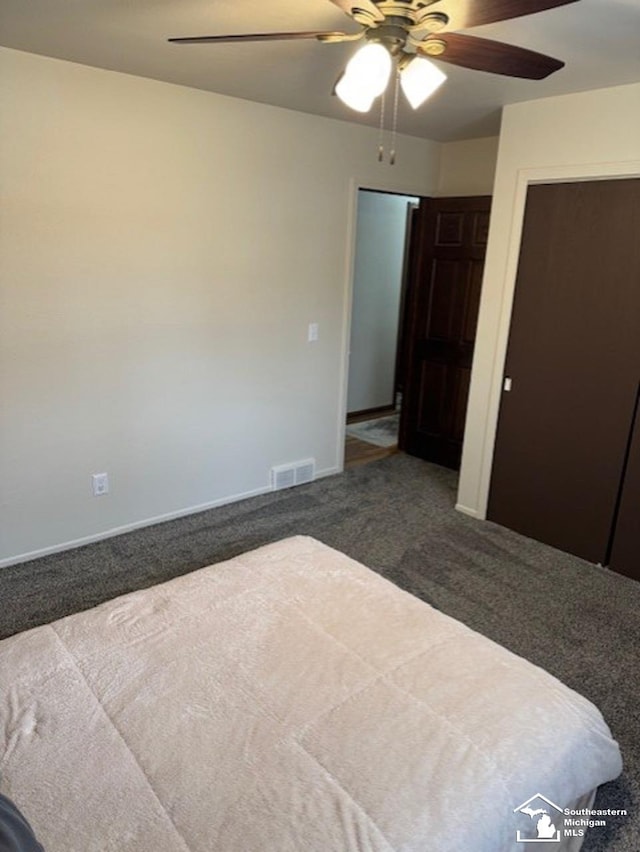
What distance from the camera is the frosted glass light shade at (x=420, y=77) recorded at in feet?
5.61

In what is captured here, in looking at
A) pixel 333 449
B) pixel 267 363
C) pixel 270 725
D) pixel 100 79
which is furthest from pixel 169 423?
pixel 270 725

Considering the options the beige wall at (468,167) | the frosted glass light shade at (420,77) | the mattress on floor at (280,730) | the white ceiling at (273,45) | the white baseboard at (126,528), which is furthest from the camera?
the beige wall at (468,167)

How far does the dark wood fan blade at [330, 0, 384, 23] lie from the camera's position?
1485 mm

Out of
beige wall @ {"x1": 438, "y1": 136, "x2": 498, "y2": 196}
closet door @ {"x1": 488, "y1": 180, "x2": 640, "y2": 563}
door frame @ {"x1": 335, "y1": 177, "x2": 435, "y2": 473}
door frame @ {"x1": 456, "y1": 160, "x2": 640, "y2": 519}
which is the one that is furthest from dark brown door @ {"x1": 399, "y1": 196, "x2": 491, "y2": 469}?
closet door @ {"x1": 488, "y1": 180, "x2": 640, "y2": 563}

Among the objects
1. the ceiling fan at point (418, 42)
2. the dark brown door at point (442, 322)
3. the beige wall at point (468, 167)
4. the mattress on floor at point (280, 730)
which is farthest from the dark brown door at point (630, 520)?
the beige wall at point (468, 167)

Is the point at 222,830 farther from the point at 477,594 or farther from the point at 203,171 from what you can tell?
the point at 203,171

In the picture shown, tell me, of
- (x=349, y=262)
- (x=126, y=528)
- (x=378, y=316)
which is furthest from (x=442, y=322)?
(x=126, y=528)

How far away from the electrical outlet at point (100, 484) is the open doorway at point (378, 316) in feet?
8.38

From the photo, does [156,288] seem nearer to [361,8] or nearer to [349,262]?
[349,262]

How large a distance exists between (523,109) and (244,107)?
155 cm

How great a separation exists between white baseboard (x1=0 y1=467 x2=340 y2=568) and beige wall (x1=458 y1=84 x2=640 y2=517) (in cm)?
149

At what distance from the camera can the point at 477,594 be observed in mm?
2934

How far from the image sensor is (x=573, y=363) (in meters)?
3.20

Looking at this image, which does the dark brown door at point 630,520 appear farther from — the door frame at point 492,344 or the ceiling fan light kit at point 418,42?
the ceiling fan light kit at point 418,42
